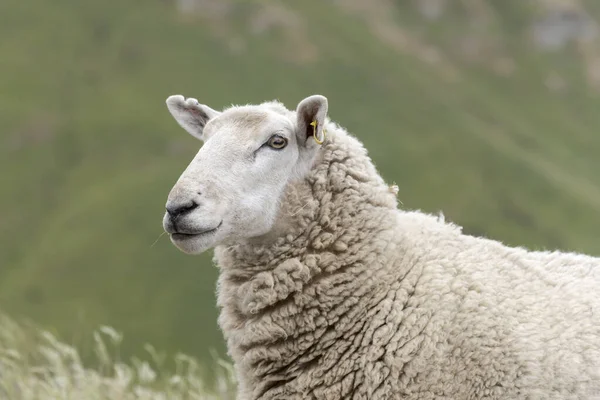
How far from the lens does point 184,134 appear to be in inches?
6378

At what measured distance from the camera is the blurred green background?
412 feet

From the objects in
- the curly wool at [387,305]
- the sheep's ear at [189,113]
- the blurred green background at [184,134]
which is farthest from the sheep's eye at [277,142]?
the blurred green background at [184,134]

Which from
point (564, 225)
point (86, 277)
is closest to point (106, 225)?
point (86, 277)

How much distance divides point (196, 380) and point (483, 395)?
360 cm

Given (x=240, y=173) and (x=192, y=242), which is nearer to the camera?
(x=192, y=242)

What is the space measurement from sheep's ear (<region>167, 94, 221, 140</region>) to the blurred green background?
331 feet

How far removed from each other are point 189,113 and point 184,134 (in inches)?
6167

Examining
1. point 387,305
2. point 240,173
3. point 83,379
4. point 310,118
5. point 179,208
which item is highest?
point 310,118

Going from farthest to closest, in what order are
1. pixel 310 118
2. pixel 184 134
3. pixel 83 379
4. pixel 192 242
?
pixel 184 134
pixel 83 379
pixel 310 118
pixel 192 242

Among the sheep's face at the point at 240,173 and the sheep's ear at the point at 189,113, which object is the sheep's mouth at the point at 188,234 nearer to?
the sheep's face at the point at 240,173

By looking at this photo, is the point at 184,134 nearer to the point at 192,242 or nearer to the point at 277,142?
the point at 277,142

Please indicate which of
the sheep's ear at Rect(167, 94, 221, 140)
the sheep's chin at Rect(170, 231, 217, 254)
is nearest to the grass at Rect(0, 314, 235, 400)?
the sheep's chin at Rect(170, 231, 217, 254)

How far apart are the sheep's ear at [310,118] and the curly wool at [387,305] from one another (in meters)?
0.27

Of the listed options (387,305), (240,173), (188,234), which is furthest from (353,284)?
(188,234)
